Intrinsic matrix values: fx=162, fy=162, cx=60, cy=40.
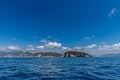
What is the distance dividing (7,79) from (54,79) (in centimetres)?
690

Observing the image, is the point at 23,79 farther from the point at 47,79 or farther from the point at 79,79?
the point at 79,79

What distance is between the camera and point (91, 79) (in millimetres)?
24422

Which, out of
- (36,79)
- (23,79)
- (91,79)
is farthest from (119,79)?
(23,79)

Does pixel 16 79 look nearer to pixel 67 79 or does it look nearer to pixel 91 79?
pixel 67 79

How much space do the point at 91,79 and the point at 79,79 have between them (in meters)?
1.90

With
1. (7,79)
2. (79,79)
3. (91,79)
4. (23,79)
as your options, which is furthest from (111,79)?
(7,79)

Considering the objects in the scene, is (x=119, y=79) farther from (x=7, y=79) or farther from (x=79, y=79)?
(x=7, y=79)

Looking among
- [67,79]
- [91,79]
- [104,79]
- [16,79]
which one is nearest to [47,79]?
[67,79]

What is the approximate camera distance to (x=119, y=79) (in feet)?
80.8

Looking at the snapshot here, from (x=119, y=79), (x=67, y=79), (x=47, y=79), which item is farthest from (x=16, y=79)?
(x=119, y=79)

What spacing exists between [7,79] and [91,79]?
12.5m

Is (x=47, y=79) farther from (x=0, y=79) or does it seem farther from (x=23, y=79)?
(x=0, y=79)

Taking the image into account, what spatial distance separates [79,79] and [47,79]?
187 inches

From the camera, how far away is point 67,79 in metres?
23.9
